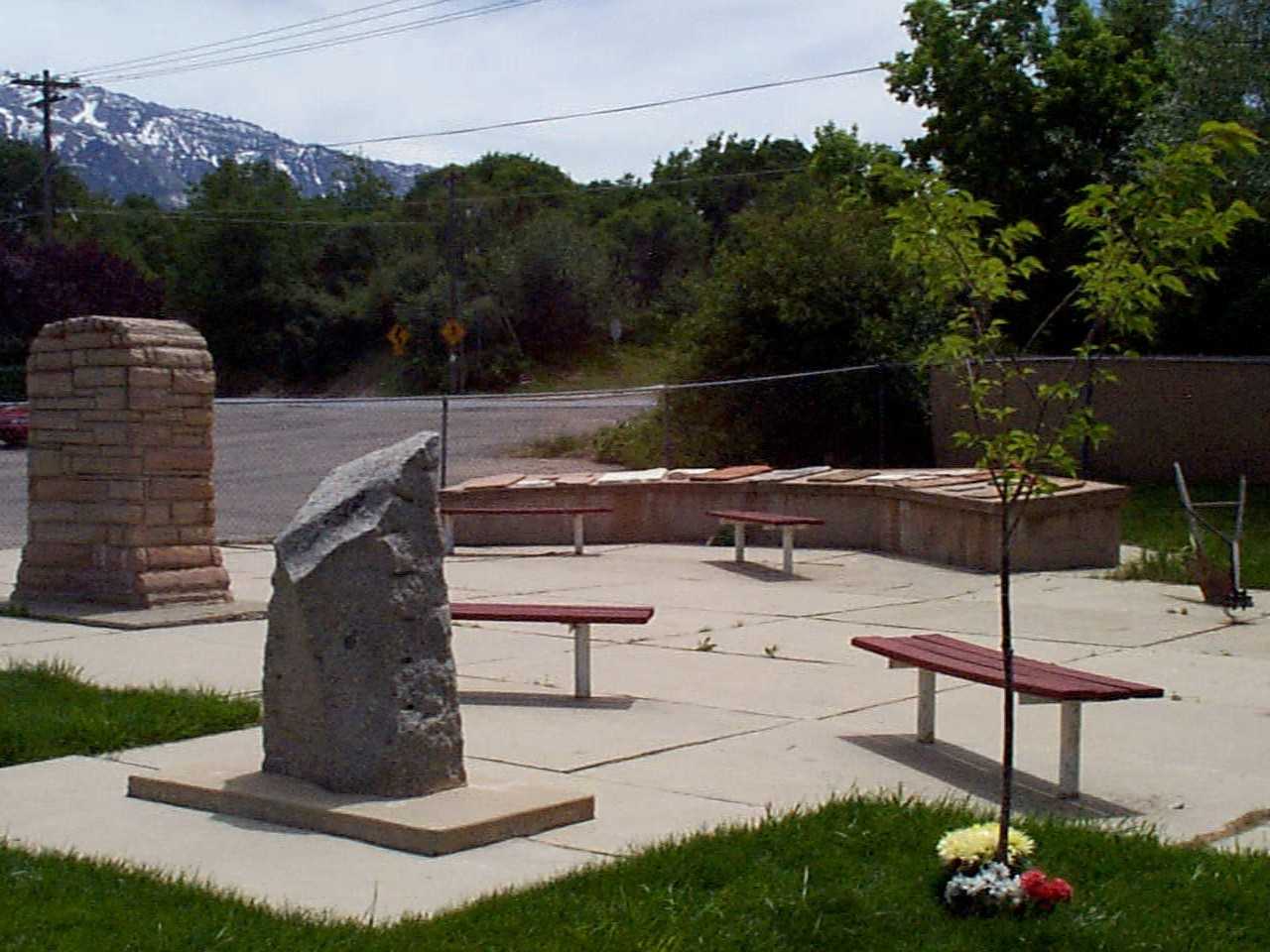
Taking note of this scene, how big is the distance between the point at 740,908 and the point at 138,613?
793 centimetres

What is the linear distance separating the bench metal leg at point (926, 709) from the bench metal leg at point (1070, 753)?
3.37 ft

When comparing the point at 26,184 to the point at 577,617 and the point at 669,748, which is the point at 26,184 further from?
the point at 669,748

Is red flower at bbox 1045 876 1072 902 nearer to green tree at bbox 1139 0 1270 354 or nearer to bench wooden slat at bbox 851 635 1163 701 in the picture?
bench wooden slat at bbox 851 635 1163 701

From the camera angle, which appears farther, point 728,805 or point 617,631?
point 617,631

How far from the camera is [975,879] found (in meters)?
5.14

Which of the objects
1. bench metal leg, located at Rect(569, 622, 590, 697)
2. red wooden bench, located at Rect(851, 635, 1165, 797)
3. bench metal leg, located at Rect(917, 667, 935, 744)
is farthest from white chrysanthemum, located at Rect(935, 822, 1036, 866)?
bench metal leg, located at Rect(569, 622, 590, 697)

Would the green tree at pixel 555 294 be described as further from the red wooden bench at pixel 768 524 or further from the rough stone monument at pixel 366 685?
the rough stone monument at pixel 366 685

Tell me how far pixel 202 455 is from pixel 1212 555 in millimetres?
9079

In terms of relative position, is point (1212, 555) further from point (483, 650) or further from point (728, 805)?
point (728, 805)

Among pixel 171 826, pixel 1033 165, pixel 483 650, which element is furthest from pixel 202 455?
pixel 1033 165

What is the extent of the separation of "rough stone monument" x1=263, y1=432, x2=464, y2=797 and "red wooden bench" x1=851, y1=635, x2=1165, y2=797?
2.29m

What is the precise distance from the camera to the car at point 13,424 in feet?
112

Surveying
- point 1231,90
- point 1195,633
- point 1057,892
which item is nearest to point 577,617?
point 1057,892

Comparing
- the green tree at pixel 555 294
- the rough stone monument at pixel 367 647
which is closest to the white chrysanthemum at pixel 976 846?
the rough stone monument at pixel 367 647
